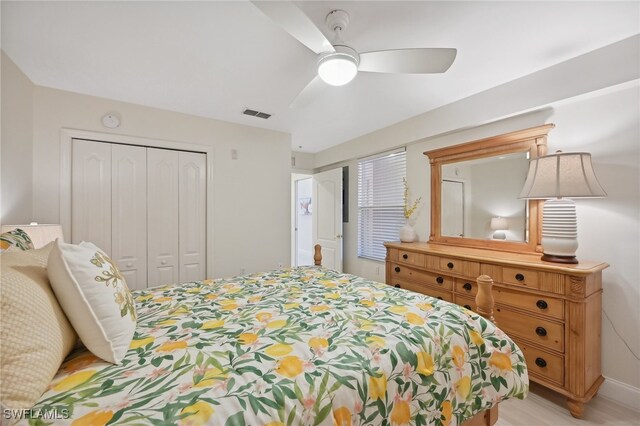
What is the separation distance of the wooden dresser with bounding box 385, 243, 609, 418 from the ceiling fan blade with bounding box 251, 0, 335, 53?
1925 millimetres

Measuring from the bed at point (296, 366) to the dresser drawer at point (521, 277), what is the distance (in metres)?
0.73

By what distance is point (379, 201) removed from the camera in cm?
393

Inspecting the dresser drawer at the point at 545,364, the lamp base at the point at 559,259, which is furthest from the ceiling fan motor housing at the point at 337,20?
the dresser drawer at the point at 545,364

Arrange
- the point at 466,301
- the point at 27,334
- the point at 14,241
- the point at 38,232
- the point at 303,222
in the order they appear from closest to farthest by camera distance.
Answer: the point at 27,334 → the point at 14,241 → the point at 38,232 → the point at 466,301 → the point at 303,222

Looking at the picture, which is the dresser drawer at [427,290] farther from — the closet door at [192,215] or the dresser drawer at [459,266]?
the closet door at [192,215]

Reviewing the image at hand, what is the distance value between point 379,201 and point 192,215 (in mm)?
2485

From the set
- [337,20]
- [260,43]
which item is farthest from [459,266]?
[260,43]

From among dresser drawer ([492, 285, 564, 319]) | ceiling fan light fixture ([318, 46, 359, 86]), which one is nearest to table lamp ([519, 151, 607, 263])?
dresser drawer ([492, 285, 564, 319])

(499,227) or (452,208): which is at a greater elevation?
(452,208)

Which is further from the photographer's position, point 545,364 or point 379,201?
point 379,201

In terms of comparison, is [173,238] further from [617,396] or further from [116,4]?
[617,396]

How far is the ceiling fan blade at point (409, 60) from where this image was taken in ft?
4.85

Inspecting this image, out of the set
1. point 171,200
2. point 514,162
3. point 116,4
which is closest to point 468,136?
point 514,162

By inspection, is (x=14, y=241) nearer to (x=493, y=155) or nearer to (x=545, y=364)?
(x=545, y=364)
